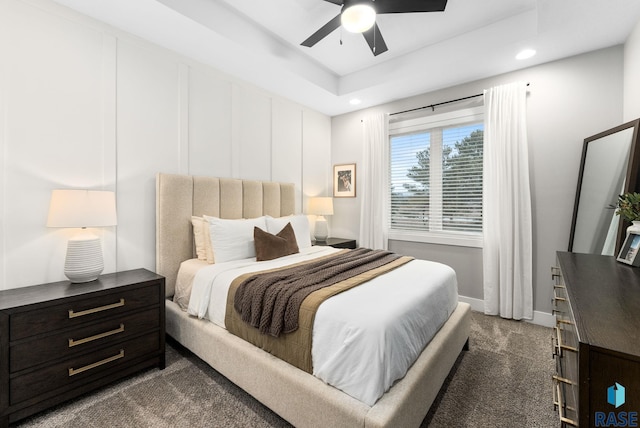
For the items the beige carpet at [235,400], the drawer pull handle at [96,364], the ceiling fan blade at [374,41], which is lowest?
the beige carpet at [235,400]

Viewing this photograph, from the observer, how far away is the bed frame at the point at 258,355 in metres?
1.36

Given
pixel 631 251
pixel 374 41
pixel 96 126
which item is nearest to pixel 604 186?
pixel 631 251

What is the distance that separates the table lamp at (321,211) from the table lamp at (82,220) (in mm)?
2547

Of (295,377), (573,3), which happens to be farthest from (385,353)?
(573,3)

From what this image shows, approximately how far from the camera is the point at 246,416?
1.73m

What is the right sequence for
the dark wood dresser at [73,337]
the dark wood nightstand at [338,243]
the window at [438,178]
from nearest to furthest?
the dark wood dresser at [73,337]
the window at [438,178]
the dark wood nightstand at [338,243]

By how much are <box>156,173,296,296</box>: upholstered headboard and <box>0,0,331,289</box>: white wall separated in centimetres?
14

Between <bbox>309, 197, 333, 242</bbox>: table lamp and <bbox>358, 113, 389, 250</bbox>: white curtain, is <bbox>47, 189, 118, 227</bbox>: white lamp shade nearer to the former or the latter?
<bbox>309, 197, 333, 242</bbox>: table lamp

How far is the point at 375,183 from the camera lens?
4156 mm

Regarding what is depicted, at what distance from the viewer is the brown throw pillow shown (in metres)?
2.70

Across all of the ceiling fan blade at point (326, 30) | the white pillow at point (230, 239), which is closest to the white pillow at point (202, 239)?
the white pillow at point (230, 239)

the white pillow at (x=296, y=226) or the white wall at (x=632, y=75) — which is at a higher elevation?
the white wall at (x=632, y=75)

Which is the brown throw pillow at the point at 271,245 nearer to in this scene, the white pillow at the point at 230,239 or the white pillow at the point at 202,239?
the white pillow at the point at 230,239

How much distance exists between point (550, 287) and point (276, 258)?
9.60ft
